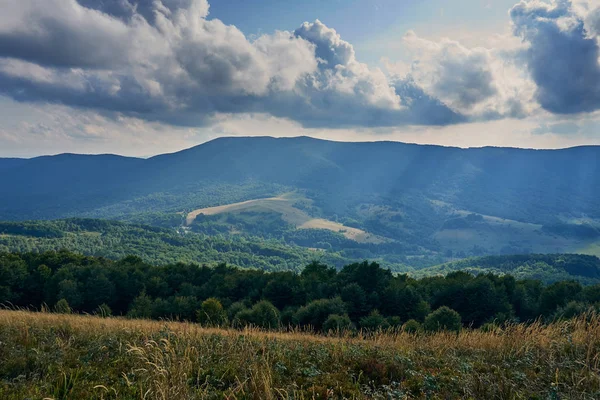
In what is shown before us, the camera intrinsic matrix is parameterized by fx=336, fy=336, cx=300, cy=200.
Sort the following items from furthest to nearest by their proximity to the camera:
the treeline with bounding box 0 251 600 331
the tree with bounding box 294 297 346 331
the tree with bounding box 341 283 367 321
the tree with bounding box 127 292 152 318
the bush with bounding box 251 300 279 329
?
the tree with bounding box 341 283 367 321 < the tree with bounding box 127 292 152 318 < the treeline with bounding box 0 251 600 331 < the tree with bounding box 294 297 346 331 < the bush with bounding box 251 300 279 329

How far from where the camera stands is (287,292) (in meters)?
52.5

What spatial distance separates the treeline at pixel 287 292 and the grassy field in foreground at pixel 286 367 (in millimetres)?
26775

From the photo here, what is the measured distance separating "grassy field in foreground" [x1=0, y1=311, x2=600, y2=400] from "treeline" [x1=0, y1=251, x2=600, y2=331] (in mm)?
26775

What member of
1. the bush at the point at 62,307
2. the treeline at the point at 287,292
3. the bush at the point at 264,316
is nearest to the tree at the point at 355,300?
the treeline at the point at 287,292

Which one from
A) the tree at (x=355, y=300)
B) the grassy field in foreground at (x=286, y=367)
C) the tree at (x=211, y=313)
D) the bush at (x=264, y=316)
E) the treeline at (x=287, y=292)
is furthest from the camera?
the tree at (x=355, y=300)

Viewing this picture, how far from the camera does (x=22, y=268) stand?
56.6 metres

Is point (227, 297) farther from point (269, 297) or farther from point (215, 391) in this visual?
point (215, 391)

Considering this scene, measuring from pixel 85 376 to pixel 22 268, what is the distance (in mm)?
64981

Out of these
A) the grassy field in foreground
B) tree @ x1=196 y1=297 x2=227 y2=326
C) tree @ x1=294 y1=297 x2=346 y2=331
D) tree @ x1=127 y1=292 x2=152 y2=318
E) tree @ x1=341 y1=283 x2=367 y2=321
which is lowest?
tree @ x1=127 y1=292 x2=152 y2=318

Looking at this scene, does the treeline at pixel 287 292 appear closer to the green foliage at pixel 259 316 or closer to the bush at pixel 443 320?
the green foliage at pixel 259 316

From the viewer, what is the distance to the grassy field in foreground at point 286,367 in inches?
265

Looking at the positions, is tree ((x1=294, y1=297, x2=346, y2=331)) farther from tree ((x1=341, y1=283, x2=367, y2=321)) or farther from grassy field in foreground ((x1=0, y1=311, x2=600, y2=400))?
grassy field in foreground ((x1=0, y1=311, x2=600, y2=400))

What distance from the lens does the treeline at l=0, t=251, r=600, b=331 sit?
44.4 metres

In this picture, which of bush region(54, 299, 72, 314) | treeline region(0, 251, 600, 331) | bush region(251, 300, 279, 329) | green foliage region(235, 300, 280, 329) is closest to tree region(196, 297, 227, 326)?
green foliage region(235, 300, 280, 329)
